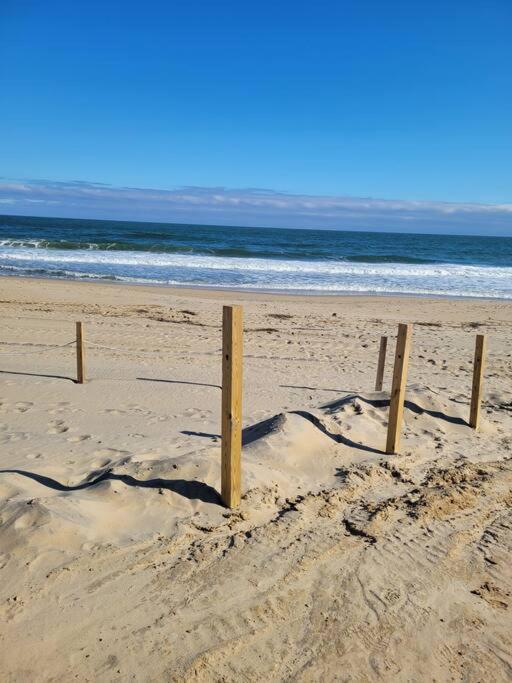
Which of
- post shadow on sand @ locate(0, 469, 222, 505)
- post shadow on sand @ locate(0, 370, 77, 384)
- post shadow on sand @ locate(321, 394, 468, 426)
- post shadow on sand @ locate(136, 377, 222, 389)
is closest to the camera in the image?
post shadow on sand @ locate(0, 469, 222, 505)

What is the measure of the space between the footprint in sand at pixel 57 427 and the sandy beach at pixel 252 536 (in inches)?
1.7

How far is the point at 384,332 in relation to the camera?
1480 cm

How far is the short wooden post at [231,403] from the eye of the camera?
442 cm

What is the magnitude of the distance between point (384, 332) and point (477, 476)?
9.07 metres

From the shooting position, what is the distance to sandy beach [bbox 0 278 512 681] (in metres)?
3.33

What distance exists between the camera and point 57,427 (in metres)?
6.94

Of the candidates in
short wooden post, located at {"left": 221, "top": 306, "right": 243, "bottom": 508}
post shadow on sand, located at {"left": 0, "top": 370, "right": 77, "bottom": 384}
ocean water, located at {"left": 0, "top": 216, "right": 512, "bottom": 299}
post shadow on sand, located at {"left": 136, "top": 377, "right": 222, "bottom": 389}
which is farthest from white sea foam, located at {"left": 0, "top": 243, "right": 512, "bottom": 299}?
short wooden post, located at {"left": 221, "top": 306, "right": 243, "bottom": 508}

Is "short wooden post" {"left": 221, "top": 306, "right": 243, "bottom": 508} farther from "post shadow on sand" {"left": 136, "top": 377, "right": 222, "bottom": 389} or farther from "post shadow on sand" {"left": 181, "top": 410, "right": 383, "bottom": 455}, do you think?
"post shadow on sand" {"left": 136, "top": 377, "right": 222, "bottom": 389}

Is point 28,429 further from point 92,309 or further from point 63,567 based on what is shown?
point 92,309

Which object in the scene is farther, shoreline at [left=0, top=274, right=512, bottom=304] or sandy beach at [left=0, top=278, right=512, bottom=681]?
shoreline at [left=0, top=274, right=512, bottom=304]

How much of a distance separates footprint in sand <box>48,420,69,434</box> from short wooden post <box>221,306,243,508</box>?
2902mm

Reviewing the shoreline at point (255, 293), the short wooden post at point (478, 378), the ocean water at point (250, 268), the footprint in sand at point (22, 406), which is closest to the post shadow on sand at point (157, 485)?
the footprint in sand at point (22, 406)

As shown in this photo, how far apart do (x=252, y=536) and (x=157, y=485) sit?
1018 millimetres

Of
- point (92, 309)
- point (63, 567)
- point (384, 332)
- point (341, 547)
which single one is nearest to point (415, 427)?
point (341, 547)
